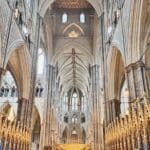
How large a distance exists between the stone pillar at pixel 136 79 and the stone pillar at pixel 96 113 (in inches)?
569

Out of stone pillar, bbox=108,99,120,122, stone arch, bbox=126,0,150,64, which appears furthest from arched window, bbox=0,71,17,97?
stone arch, bbox=126,0,150,64

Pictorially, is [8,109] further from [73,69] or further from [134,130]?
[134,130]

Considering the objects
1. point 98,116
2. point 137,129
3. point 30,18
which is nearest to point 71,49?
point 98,116

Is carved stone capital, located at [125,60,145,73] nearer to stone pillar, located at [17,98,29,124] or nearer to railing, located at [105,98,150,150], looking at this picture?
railing, located at [105,98,150,150]

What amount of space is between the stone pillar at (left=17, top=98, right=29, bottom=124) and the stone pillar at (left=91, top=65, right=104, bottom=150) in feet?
36.5

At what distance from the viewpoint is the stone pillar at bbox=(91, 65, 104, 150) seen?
23.7 metres

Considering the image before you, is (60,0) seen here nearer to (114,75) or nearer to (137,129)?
(114,75)

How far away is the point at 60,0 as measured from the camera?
26.7 metres

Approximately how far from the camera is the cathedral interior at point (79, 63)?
35.0 ft

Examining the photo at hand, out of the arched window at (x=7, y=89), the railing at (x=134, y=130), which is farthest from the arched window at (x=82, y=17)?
the railing at (x=134, y=130)

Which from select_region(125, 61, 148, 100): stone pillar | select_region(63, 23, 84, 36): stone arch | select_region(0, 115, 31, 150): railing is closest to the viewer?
select_region(125, 61, 148, 100): stone pillar

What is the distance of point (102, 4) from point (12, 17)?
9400 mm

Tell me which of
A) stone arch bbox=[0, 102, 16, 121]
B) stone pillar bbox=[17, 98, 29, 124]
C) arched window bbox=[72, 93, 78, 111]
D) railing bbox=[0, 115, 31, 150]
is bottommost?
railing bbox=[0, 115, 31, 150]

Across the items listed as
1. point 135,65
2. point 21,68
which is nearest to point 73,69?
point 21,68
